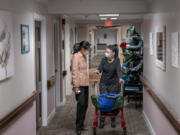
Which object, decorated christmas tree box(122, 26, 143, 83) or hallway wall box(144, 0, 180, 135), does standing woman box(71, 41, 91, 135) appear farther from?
decorated christmas tree box(122, 26, 143, 83)

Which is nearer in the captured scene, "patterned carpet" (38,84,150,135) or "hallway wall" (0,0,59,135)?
"hallway wall" (0,0,59,135)

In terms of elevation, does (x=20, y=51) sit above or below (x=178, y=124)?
above

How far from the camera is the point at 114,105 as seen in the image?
4.57 metres

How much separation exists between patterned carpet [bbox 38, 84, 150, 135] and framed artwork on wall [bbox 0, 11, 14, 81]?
2.19m

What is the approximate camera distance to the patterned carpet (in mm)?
5336

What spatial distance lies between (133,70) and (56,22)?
2.28 metres

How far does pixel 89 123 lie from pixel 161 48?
2.46 metres


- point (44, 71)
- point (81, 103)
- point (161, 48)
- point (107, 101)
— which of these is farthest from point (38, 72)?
point (161, 48)

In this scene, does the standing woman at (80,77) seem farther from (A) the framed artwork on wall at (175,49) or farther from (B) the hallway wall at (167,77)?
(A) the framed artwork on wall at (175,49)

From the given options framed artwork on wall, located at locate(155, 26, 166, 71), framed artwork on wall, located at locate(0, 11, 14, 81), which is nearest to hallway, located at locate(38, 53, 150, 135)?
framed artwork on wall, located at locate(155, 26, 166, 71)

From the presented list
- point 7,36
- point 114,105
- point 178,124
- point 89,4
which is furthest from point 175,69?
point 89,4

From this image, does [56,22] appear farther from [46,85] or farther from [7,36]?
[7,36]

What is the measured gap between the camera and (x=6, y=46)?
333 centimetres

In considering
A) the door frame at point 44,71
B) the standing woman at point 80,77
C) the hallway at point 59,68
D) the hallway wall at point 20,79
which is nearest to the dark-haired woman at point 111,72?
the hallway at point 59,68
